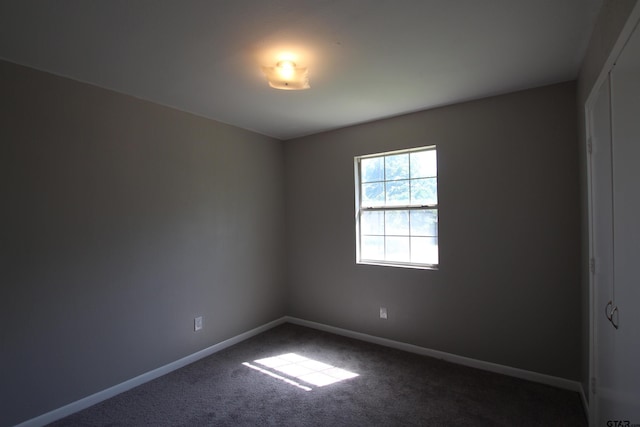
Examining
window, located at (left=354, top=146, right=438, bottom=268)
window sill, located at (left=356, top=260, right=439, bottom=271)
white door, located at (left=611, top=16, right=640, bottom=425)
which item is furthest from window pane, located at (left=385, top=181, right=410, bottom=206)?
white door, located at (left=611, top=16, right=640, bottom=425)

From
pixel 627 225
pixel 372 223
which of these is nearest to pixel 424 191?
pixel 372 223

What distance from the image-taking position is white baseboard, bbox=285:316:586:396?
8.46ft

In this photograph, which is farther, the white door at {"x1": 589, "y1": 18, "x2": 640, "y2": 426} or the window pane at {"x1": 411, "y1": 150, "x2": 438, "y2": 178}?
the window pane at {"x1": 411, "y1": 150, "x2": 438, "y2": 178}

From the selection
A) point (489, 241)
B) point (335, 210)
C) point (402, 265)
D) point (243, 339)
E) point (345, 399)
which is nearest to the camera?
point (345, 399)

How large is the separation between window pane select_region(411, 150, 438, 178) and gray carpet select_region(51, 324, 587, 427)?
187 cm

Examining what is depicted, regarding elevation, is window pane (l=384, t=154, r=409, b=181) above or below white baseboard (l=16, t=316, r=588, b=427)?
above

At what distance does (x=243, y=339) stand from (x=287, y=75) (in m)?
2.93

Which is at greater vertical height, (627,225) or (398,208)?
(398,208)

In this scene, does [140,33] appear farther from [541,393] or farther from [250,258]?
[541,393]

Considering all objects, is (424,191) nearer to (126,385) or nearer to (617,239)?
(617,239)

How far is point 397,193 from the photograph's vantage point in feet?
11.6

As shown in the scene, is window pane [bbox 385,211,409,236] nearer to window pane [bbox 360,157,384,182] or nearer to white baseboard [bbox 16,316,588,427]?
window pane [bbox 360,157,384,182]

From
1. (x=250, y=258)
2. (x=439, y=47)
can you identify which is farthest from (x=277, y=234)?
(x=439, y=47)

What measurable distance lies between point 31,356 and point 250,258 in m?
2.06
